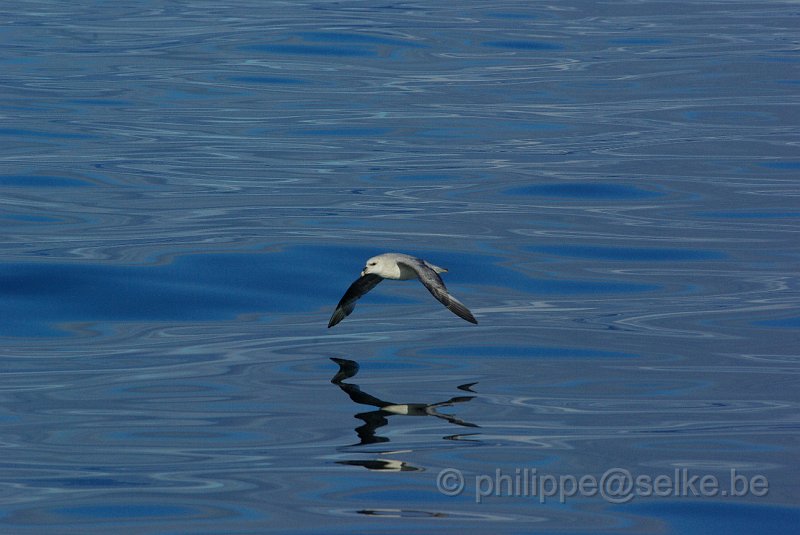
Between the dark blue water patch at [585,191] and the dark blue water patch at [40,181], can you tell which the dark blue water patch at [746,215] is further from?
the dark blue water patch at [40,181]

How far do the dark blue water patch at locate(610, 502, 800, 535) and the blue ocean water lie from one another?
21 millimetres

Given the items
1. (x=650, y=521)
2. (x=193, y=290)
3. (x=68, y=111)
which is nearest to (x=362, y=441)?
(x=650, y=521)

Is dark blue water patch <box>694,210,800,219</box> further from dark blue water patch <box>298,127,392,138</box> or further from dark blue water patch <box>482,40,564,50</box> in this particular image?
dark blue water patch <box>482,40,564,50</box>

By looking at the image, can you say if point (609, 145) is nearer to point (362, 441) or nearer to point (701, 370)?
point (701, 370)

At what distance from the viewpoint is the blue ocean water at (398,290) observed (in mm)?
7488

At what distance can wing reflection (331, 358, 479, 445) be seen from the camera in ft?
27.5

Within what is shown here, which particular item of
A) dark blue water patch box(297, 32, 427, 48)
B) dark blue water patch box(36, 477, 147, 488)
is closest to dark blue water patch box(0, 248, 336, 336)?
dark blue water patch box(36, 477, 147, 488)

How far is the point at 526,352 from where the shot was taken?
1061 centimetres

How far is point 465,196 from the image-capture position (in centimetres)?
1688

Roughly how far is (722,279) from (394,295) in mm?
3329

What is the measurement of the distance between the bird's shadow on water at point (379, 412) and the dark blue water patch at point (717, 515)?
1.43 m

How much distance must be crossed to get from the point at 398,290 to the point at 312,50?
1615cm

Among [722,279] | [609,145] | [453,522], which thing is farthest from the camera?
[609,145]

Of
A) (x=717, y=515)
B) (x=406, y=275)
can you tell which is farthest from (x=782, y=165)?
(x=717, y=515)
